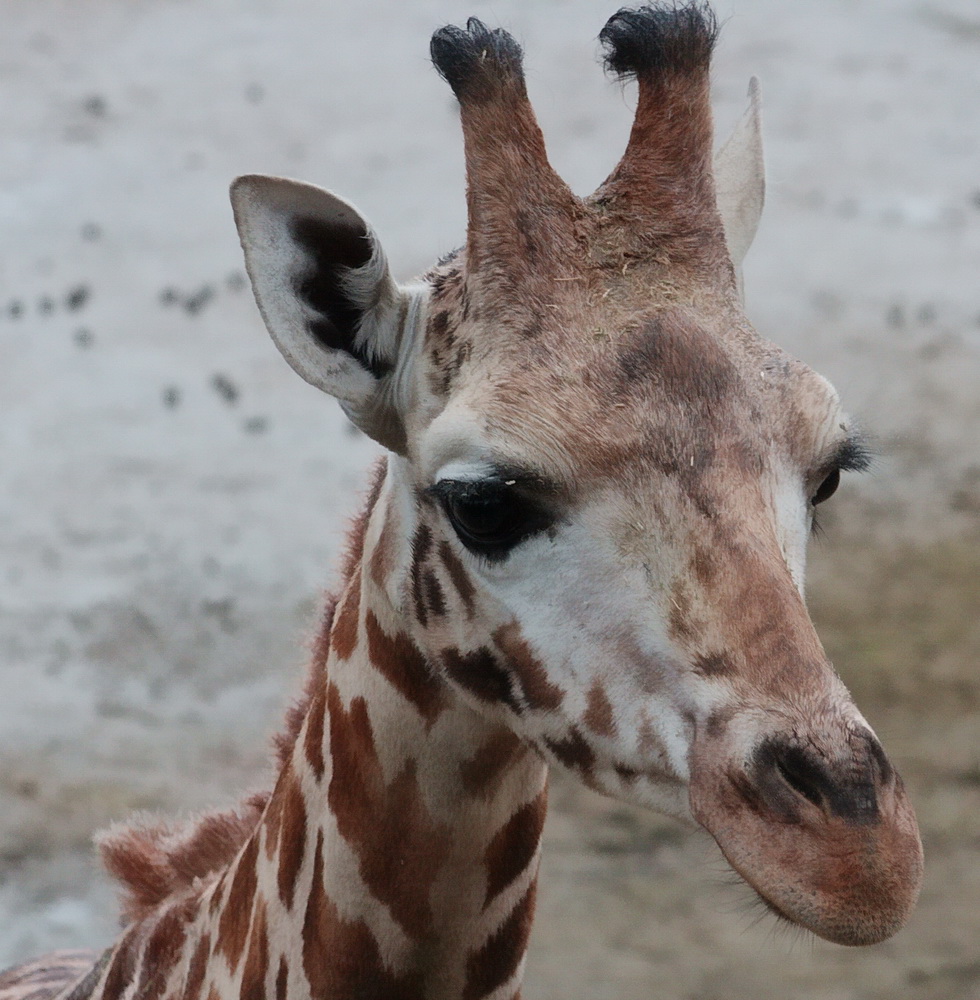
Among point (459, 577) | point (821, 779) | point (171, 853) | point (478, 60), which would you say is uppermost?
point (478, 60)

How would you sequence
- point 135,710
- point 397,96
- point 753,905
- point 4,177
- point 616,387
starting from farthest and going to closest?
point 397,96
point 4,177
point 135,710
point 616,387
point 753,905

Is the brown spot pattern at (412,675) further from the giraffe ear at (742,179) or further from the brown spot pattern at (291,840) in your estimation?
the giraffe ear at (742,179)

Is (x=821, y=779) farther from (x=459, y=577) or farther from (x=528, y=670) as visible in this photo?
(x=459, y=577)

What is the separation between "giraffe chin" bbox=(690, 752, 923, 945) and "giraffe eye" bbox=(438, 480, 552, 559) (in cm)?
59

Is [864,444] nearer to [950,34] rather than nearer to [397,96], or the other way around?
[397,96]

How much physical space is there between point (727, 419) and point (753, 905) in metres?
0.77

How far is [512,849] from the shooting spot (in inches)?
117

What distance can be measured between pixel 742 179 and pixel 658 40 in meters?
0.47

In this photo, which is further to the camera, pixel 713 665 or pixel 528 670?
pixel 528 670

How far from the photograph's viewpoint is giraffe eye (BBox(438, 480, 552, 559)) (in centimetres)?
257

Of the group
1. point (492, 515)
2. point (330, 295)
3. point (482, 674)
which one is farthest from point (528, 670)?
point (330, 295)

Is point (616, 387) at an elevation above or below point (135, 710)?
above

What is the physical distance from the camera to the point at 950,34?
514 inches

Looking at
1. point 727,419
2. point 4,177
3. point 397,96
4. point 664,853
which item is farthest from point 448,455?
point 397,96
